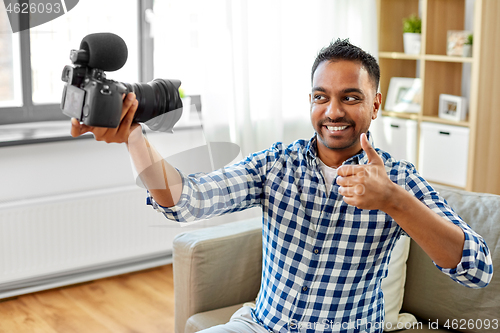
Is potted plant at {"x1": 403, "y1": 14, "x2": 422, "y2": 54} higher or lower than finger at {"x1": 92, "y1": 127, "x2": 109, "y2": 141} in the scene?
higher

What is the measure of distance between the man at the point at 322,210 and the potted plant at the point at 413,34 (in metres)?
1.96

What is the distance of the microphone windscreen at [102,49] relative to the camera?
85 cm

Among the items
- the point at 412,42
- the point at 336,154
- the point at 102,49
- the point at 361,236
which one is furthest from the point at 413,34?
the point at 102,49

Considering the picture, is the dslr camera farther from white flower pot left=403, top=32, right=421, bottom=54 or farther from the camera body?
white flower pot left=403, top=32, right=421, bottom=54

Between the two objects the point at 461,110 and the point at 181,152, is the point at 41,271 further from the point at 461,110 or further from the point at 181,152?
the point at 461,110

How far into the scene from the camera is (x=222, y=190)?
1238 millimetres

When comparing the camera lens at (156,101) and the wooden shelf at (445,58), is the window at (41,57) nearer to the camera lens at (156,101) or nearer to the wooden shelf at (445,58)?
the wooden shelf at (445,58)

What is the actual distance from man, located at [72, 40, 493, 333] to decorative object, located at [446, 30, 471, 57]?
1.80 m

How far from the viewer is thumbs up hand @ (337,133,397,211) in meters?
0.93

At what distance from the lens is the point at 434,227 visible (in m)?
1.02

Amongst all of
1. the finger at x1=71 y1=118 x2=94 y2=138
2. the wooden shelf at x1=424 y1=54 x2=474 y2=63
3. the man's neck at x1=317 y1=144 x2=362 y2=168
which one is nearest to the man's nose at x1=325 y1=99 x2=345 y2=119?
the man's neck at x1=317 y1=144 x2=362 y2=168

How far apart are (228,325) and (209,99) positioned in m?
1.54

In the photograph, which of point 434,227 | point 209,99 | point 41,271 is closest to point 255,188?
point 434,227

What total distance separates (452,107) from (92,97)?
255 cm
